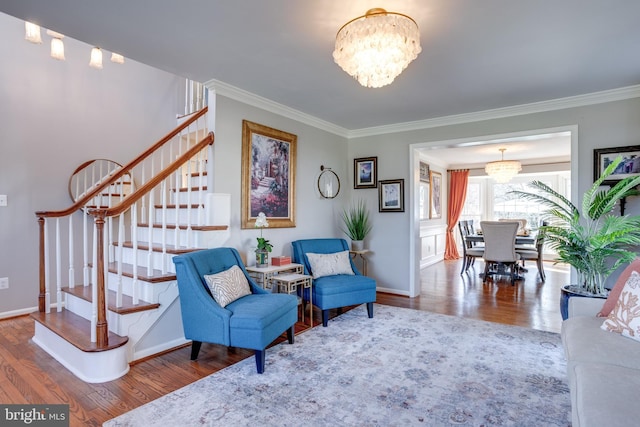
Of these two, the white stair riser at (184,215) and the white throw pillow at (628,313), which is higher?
the white stair riser at (184,215)

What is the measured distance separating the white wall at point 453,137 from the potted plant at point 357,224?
0.15m

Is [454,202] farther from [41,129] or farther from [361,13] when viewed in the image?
[41,129]

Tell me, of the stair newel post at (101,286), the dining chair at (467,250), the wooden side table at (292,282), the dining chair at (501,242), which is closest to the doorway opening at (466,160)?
the dining chair at (467,250)

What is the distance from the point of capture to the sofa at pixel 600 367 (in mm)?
1265

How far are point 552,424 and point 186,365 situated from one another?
8.01ft

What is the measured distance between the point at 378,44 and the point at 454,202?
7.48 m

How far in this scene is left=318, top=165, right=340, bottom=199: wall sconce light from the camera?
475 centimetres

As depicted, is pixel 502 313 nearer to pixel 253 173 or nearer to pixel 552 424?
pixel 552 424

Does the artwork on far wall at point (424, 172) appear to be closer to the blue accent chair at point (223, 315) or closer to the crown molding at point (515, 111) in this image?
the crown molding at point (515, 111)

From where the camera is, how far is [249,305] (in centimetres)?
261

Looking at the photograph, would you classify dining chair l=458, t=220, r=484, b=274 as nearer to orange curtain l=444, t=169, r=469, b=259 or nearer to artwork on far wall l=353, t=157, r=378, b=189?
orange curtain l=444, t=169, r=469, b=259

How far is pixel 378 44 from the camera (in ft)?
6.14

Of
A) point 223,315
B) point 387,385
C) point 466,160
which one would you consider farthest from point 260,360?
point 466,160

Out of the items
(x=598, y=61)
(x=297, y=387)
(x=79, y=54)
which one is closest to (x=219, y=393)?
(x=297, y=387)
